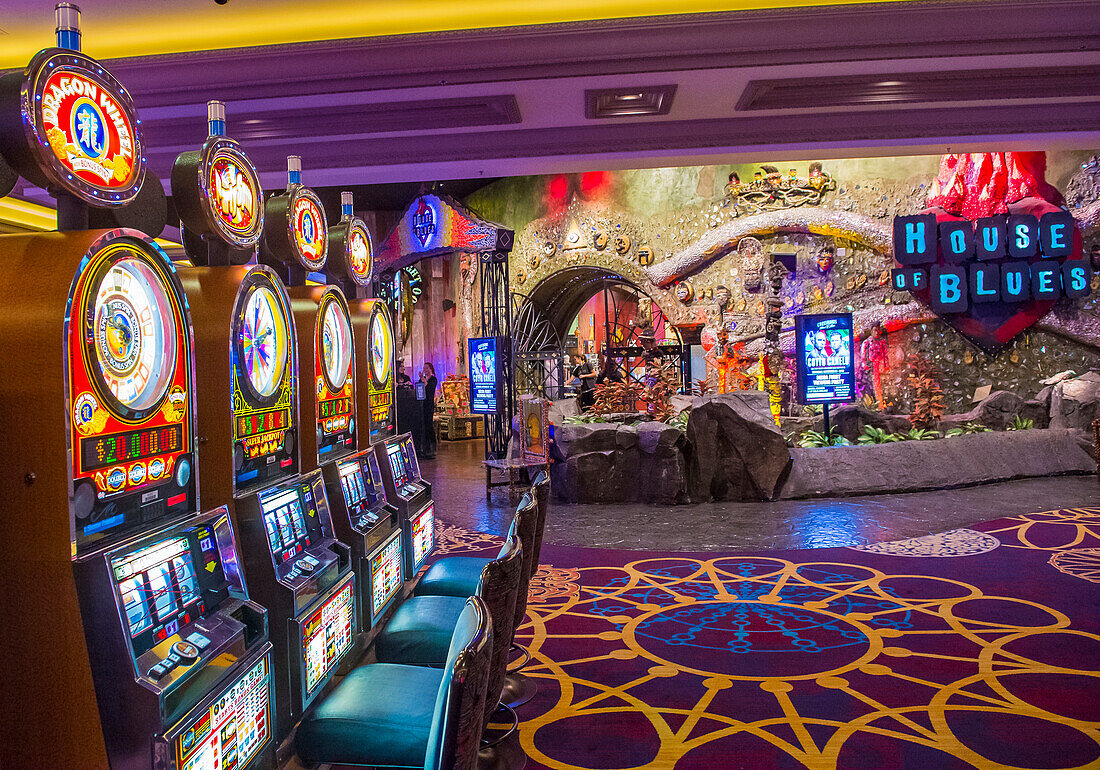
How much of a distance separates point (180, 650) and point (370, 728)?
50cm

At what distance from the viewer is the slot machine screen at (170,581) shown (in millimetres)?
1563

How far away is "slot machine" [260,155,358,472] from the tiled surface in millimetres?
2642

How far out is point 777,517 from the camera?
6250mm

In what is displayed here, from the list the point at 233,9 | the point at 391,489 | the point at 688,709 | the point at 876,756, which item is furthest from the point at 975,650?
→ the point at 233,9

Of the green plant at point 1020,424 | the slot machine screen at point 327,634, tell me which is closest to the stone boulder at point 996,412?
the green plant at point 1020,424

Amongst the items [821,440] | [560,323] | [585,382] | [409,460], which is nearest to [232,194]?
[409,460]

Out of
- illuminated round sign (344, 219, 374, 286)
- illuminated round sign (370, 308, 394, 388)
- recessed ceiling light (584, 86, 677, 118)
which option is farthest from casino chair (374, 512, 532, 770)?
recessed ceiling light (584, 86, 677, 118)

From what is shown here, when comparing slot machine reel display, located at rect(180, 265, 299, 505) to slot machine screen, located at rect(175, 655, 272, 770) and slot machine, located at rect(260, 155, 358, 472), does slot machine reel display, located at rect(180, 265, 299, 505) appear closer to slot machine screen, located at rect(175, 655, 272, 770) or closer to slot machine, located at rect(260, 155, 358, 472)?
slot machine, located at rect(260, 155, 358, 472)

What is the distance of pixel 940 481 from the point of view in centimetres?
739

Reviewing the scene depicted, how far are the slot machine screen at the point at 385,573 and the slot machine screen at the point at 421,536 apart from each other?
0.78 ft

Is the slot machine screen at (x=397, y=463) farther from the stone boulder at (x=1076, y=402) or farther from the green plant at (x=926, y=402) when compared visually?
the stone boulder at (x=1076, y=402)

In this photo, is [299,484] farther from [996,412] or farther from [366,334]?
[996,412]

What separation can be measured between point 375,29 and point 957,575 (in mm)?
5006

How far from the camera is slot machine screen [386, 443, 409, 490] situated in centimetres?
384
